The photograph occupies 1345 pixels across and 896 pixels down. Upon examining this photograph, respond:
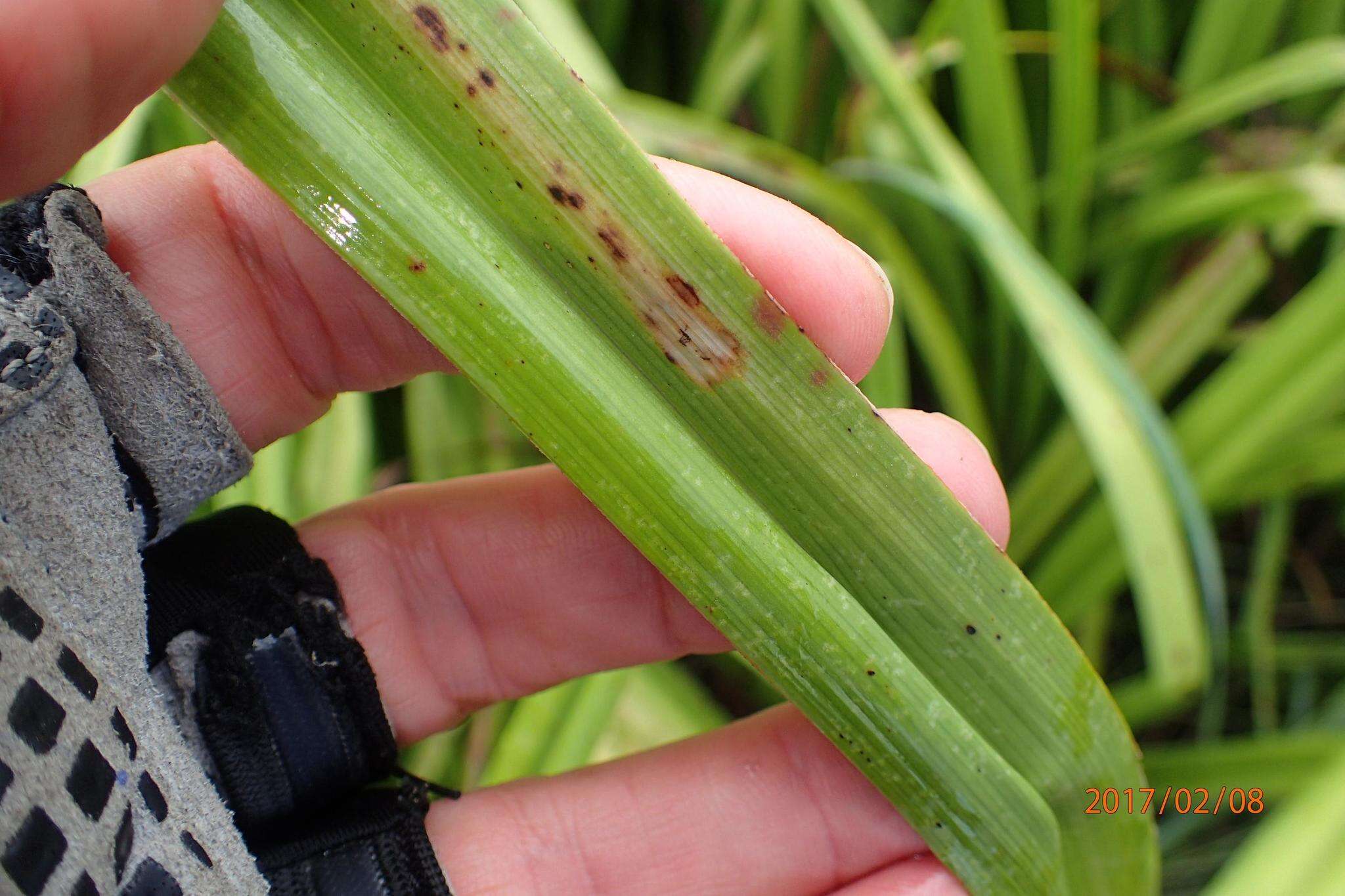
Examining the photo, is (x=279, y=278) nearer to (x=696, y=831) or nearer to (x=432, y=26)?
(x=432, y=26)

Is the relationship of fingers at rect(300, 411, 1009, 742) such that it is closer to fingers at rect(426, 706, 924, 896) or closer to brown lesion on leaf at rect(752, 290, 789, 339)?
fingers at rect(426, 706, 924, 896)

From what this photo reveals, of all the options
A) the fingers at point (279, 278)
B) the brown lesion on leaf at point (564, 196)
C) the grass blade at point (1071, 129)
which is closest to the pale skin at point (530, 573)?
the fingers at point (279, 278)

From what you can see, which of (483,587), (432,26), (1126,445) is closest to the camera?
(432,26)

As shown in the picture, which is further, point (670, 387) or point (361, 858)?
point (361, 858)

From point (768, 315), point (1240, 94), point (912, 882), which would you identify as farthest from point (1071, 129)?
point (912, 882)

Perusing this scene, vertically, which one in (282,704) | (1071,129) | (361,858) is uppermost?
(1071,129)

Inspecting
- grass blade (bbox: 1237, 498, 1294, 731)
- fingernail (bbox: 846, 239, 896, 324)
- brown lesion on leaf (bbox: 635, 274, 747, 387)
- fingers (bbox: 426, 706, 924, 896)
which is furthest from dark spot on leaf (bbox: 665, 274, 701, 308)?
grass blade (bbox: 1237, 498, 1294, 731)
